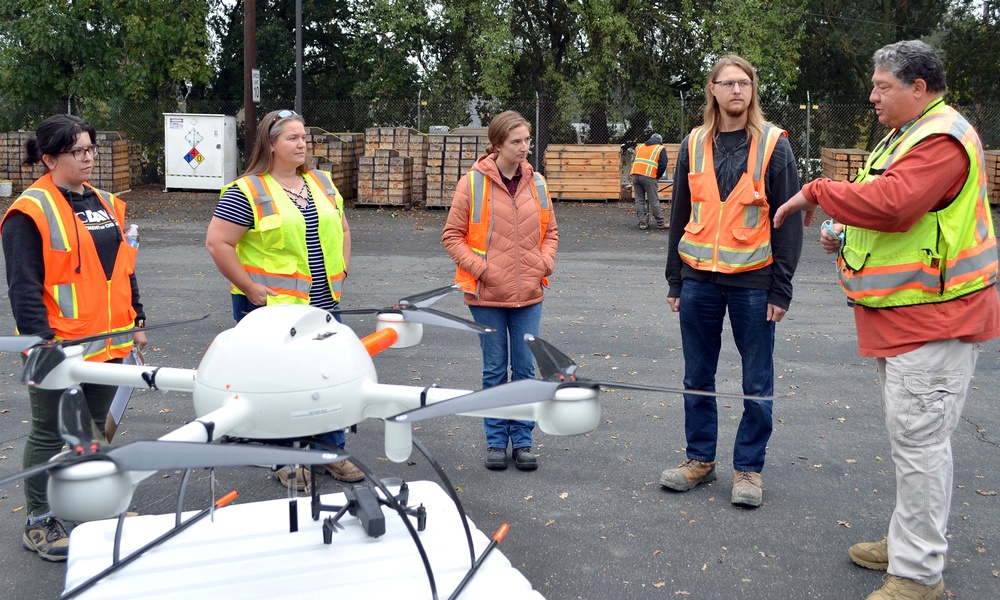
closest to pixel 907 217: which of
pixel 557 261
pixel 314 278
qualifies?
pixel 314 278

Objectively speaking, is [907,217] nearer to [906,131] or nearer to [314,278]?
[906,131]

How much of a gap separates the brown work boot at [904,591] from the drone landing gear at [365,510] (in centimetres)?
187

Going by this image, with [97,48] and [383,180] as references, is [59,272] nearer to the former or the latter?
[383,180]

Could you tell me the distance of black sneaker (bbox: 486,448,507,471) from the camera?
18.4ft

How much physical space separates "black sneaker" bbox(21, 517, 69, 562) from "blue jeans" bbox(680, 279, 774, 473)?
3.13 metres

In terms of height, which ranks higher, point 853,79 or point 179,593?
point 853,79

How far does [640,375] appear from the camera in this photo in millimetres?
7641

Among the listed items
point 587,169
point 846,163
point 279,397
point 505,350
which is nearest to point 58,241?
point 279,397

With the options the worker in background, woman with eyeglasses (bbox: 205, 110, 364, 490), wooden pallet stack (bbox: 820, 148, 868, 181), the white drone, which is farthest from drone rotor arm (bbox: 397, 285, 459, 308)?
wooden pallet stack (bbox: 820, 148, 868, 181)

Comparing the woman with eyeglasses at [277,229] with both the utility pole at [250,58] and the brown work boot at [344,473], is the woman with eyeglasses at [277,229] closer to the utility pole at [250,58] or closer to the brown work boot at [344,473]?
the brown work boot at [344,473]

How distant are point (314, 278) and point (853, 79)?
29.5 metres

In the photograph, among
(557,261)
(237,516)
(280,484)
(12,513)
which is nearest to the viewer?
(237,516)

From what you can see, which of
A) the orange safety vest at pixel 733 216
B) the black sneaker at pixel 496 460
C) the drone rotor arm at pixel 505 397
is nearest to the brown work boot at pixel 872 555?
the orange safety vest at pixel 733 216

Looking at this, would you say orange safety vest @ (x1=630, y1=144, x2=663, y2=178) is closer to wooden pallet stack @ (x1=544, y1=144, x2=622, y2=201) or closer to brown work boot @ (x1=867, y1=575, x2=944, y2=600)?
wooden pallet stack @ (x1=544, y1=144, x2=622, y2=201)
